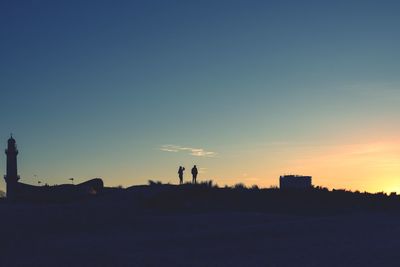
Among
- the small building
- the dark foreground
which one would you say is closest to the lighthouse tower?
the small building

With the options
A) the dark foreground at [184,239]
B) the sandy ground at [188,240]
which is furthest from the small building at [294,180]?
the sandy ground at [188,240]

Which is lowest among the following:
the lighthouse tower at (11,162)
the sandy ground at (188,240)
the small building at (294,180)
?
the sandy ground at (188,240)

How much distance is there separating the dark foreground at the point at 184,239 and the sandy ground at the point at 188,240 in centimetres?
2

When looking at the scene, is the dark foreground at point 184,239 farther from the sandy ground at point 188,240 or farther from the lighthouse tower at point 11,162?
the lighthouse tower at point 11,162

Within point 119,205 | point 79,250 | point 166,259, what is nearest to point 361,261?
point 166,259

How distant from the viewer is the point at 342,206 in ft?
105

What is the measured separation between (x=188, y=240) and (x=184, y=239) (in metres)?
0.31

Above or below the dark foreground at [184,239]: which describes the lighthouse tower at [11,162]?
above

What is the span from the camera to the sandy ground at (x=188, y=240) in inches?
536

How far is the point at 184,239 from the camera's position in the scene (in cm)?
1809

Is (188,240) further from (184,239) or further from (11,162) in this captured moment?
(11,162)

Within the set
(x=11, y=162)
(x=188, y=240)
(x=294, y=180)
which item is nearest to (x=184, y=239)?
(x=188, y=240)

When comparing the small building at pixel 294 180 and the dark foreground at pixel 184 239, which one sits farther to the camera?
the small building at pixel 294 180

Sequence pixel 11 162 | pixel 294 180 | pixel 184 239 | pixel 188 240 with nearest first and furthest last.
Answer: pixel 188 240, pixel 184 239, pixel 294 180, pixel 11 162
